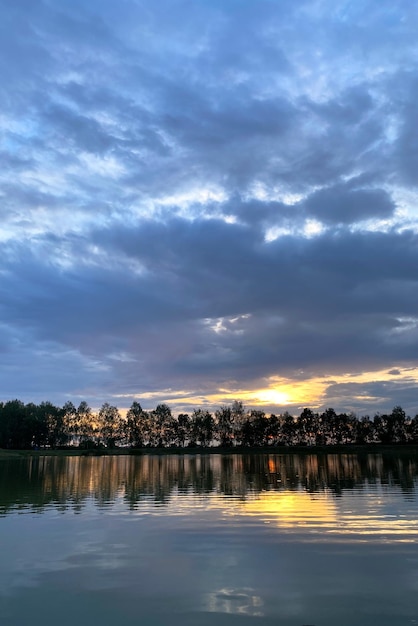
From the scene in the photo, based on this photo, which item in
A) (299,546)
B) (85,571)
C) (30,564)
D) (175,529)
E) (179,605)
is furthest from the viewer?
(175,529)

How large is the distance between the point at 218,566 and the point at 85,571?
4.55m

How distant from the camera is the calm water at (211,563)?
12375mm

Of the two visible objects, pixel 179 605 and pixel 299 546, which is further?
pixel 299 546

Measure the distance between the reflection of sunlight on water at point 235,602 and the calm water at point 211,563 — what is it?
0.03 m

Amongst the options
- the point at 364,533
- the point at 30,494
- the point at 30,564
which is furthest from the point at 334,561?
the point at 30,494

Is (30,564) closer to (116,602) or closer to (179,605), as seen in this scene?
(116,602)

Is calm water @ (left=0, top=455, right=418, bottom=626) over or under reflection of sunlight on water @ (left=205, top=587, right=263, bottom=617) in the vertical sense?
under

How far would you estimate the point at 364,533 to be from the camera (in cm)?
2208

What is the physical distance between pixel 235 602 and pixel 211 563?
4332 millimetres

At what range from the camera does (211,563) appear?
17.1 meters

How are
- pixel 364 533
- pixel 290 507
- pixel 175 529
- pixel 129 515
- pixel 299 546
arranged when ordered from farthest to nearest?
1. pixel 290 507
2. pixel 129 515
3. pixel 175 529
4. pixel 364 533
5. pixel 299 546

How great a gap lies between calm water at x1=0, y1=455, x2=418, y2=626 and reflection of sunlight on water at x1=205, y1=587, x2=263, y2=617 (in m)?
0.03

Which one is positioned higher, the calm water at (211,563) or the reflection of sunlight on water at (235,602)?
the reflection of sunlight on water at (235,602)

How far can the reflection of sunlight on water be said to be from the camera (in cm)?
1232
